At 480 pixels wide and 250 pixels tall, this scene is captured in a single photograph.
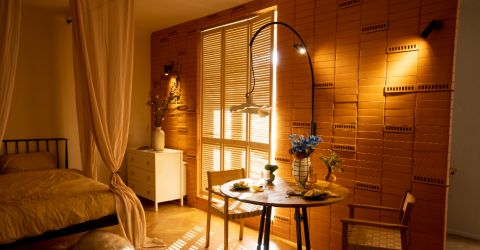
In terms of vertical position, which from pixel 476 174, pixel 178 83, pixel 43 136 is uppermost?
pixel 178 83

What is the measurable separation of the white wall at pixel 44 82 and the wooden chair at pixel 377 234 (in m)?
4.02

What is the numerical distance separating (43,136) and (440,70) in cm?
467

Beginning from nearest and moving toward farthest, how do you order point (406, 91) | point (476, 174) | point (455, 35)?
point (455, 35) → point (406, 91) → point (476, 174)

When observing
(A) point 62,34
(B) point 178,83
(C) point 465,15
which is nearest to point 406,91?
(C) point 465,15

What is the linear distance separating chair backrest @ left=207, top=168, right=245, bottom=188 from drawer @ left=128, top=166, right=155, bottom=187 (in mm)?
1433

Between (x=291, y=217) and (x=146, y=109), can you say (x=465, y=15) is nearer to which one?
(x=291, y=217)

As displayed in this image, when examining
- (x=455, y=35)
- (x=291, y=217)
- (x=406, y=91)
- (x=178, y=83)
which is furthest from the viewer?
(x=178, y=83)

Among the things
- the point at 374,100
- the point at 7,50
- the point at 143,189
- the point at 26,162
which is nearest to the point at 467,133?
the point at 374,100

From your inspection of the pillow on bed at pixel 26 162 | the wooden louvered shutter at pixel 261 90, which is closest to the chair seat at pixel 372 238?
the wooden louvered shutter at pixel 261 90

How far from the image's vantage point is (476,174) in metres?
3.46

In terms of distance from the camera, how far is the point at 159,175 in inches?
165

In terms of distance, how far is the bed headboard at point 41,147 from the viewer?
3.99 m

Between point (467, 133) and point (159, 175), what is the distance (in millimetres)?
3801

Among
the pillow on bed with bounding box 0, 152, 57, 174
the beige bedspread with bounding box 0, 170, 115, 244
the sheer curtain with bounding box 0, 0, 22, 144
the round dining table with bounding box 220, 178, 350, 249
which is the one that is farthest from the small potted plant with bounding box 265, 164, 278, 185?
the pillow on bed with bounding box 0, 152, 57, 174
